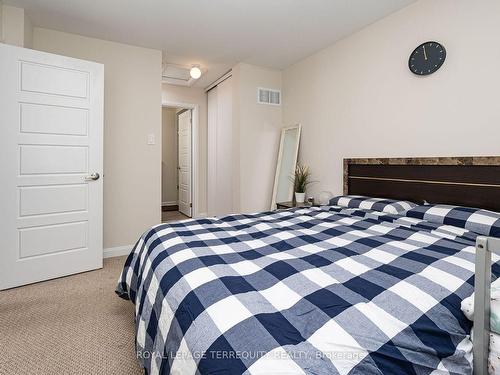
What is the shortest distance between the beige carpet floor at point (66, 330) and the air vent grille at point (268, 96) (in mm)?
2874

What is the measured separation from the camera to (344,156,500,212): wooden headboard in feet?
6.32

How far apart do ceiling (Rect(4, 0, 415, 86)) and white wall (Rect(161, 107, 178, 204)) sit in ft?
9.70

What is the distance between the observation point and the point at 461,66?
2.07m

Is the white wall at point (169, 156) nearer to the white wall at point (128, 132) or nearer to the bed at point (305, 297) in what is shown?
the white wall at point (128, 132)

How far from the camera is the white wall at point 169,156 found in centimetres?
627

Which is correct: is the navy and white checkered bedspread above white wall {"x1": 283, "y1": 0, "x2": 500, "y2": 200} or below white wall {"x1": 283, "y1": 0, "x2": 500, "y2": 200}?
below

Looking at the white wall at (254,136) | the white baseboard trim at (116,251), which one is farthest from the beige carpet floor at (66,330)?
the white wall at (254,136)

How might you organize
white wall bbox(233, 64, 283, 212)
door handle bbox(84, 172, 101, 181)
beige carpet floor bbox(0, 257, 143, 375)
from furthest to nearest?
white wall bbox(233, 64, 283, 212), door handle bbox(84, 172, 101, 181), beige carpet floor bbox(0, 257, 143, 375)

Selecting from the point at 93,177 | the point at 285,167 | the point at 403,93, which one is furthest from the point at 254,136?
the point at 93,177

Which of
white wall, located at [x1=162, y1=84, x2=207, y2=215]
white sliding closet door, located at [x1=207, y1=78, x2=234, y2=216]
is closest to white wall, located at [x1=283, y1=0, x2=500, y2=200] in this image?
white sliding closet door, located at [x1=207, y1=78, x2=234, y2=216]

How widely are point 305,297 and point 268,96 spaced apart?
3.45 m

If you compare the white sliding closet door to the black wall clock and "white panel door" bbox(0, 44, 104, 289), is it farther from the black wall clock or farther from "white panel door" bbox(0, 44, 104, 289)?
the black wall clock

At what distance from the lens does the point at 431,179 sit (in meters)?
2.25

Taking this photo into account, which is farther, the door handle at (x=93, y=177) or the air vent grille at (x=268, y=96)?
the air vent grille at (x=268, y=96)
